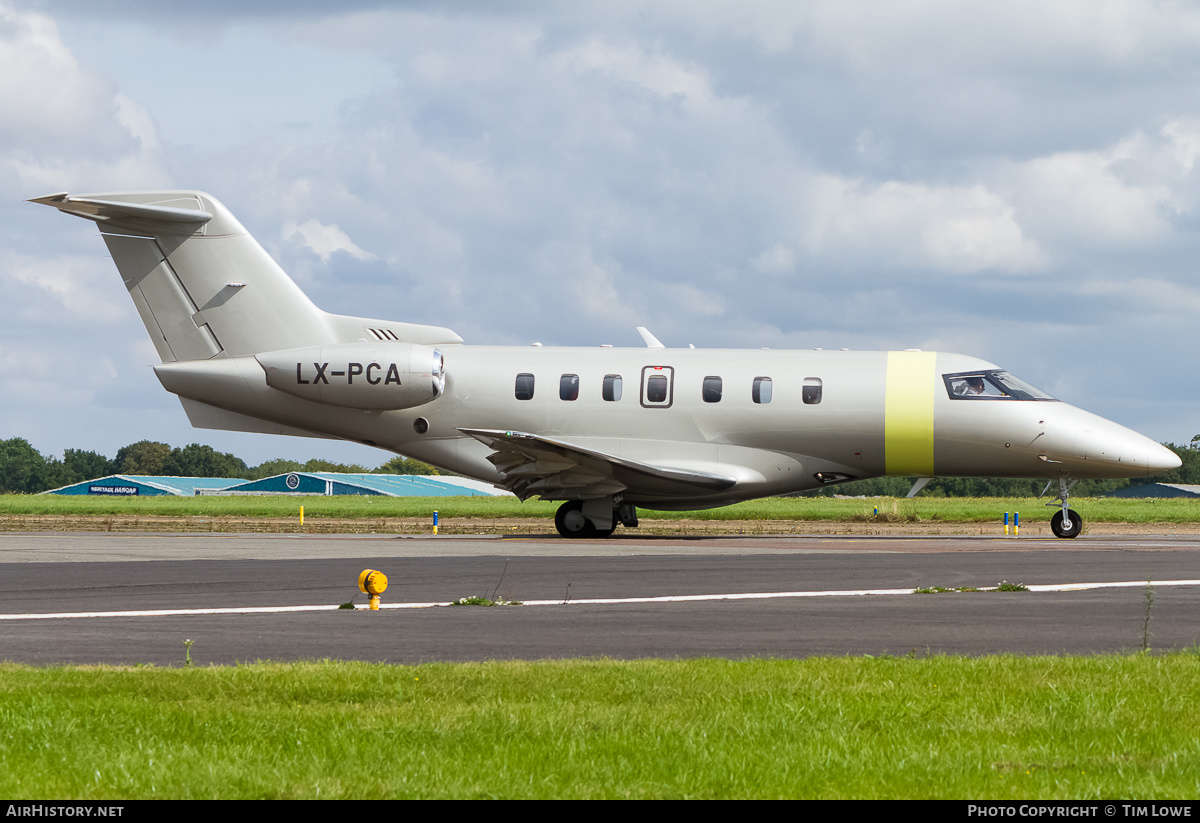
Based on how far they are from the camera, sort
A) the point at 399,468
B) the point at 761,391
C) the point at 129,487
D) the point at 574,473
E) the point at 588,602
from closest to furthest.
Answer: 1. the point at 588,602
2. the point at 574,473
3. the point at 761,391
4. the point at 129,487
5. the point at 399,468

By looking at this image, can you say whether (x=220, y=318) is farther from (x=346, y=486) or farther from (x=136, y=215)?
(x=346, y=486)

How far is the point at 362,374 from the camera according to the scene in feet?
81.9

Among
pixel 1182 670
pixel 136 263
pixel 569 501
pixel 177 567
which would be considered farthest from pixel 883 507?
pixel 1182 670

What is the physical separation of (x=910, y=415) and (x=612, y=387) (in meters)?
6.10

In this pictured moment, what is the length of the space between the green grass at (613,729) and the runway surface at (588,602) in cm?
124

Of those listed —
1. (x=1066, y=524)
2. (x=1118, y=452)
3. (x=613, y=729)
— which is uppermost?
(x=1118, y=452)

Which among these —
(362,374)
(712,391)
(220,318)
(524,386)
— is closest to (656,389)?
(712,391)

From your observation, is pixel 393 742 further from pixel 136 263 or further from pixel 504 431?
pixel 136 263

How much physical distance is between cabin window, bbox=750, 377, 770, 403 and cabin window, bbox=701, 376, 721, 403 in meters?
0.68

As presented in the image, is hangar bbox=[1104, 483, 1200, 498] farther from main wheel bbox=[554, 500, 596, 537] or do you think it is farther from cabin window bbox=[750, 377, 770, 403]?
main wheel bbox=[554, 500, 596, 537]

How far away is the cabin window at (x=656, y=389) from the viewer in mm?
24781

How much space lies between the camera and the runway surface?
30.8ft

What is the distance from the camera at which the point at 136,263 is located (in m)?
25.9

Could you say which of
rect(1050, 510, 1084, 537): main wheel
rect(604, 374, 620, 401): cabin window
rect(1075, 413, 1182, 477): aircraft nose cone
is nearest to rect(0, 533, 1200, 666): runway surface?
rect(1075, 413, 1182, 477): aircraft nose cone
